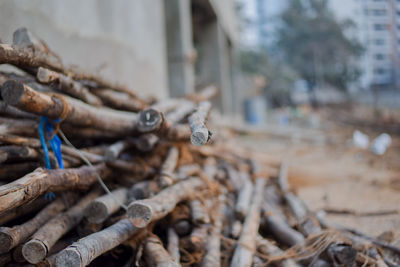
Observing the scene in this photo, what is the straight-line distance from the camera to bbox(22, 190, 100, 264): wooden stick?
6.80ft

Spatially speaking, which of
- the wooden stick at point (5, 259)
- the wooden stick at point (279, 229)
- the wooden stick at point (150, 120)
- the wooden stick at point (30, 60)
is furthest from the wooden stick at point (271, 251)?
the wooden stick at point (30, 60)

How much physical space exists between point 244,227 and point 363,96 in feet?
95.7

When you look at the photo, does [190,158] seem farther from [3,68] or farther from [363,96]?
[363,96]

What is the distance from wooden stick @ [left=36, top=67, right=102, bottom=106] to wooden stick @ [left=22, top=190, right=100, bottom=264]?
2.78 feet

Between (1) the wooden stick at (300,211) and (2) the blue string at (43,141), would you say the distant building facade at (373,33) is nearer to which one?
(1) the wooden stick at (300,211)

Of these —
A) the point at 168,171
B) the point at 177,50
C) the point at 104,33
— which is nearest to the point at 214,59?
the point at 177,50

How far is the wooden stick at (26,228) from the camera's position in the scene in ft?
6.83

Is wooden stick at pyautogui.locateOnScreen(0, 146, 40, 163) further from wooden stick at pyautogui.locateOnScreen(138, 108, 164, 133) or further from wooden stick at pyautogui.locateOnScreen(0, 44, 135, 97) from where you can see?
wooden stick at pyautogui.locateOnScreen(138, 108, 164, 133)

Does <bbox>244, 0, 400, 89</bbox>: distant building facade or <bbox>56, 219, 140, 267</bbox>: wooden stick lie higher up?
<bbox>244, 0, 400, 89</bbox>: distant building facade

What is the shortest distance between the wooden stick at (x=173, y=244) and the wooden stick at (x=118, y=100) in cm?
149

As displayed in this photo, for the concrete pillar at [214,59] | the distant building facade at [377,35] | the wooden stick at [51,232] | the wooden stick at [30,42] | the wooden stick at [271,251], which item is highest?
the distant building facade at [377,35]

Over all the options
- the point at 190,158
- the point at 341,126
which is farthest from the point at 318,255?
the point at 341,126

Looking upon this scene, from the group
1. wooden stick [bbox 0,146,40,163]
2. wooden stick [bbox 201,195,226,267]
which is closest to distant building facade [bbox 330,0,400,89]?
wooden stick [bbox 201,195,226,267]

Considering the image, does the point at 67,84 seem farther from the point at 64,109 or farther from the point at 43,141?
the point at 43,141
